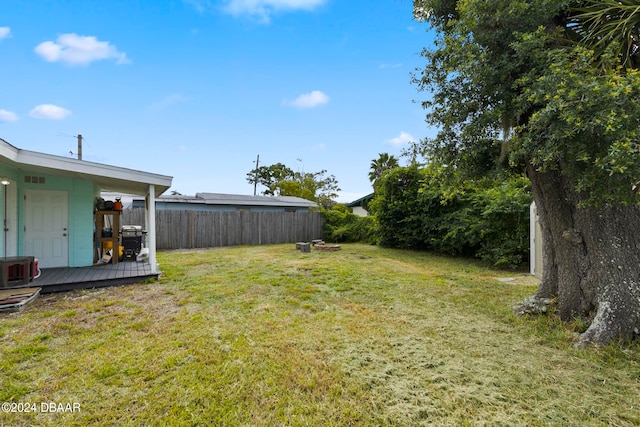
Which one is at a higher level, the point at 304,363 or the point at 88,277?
the point at 88,277

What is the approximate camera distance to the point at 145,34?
303 inches

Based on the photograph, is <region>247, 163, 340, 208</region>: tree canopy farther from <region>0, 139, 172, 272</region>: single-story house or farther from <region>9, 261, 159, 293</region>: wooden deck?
<region>9, 261, 159, 293</region>: wooden deck

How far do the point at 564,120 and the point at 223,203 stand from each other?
1416cm

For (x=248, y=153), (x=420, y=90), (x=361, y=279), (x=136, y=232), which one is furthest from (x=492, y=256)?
(x=248, y=153)

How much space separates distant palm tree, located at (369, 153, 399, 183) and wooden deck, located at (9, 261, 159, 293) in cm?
1869

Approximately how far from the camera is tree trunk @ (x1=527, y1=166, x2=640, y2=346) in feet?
8.87

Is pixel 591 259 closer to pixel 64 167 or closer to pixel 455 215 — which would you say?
pixel 455 215

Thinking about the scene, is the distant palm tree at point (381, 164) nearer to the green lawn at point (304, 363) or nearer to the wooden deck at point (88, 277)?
the green lawn at point (304, 363)

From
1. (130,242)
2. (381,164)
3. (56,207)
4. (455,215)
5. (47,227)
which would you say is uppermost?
(381,164)

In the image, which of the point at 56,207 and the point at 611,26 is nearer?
the point at 611,26

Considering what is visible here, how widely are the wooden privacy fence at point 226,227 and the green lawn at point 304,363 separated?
21.0 ft

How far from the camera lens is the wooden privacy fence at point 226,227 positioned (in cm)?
1048

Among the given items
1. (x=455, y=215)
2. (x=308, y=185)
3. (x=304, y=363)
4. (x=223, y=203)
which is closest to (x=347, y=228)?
(x=455, y=215)

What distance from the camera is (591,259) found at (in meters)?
3.01
